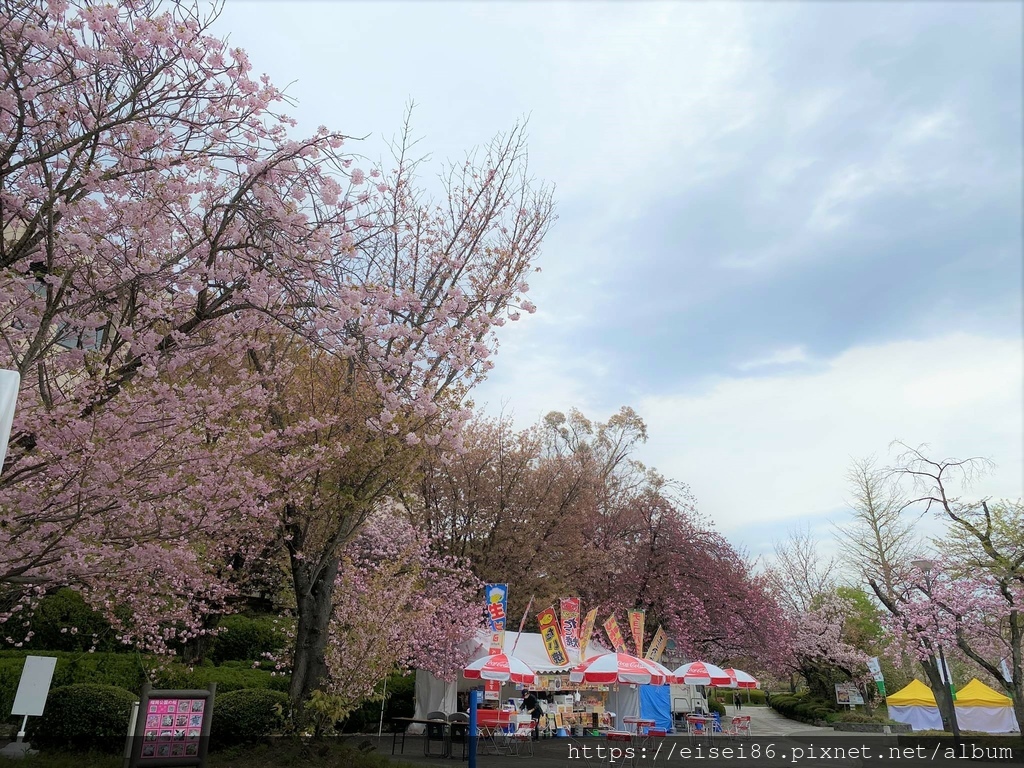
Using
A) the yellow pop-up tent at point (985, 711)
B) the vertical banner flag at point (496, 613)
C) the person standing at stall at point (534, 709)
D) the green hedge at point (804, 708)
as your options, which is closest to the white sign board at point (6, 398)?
the vertical banner flag at point (496, 613)

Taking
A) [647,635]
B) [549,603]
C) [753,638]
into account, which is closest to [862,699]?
[753,638]

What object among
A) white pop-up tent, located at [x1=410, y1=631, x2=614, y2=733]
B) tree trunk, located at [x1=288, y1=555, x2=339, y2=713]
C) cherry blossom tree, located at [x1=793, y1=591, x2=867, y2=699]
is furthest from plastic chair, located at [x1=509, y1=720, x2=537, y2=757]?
cherry blossom tree, located at [x1=793, y1=591, x2=867, y2=699]

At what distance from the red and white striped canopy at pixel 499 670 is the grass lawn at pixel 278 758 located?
490 centimetres

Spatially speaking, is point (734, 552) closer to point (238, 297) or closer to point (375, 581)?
point (375, 581)

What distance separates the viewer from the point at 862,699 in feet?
109

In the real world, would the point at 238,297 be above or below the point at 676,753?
above

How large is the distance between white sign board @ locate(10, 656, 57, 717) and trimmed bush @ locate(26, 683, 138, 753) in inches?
32.7

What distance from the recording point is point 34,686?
34.2 ft

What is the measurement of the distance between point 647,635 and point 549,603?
6554 mm

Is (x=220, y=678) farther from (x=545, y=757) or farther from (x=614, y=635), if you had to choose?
(x=614, y=635)

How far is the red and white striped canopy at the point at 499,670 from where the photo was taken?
15.6m

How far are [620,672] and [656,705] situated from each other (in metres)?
6.78

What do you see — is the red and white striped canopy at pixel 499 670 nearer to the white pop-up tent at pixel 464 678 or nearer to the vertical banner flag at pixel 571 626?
the white pop-up tent at pixel 464 678

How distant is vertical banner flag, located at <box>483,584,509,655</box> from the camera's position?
59.8 ft
